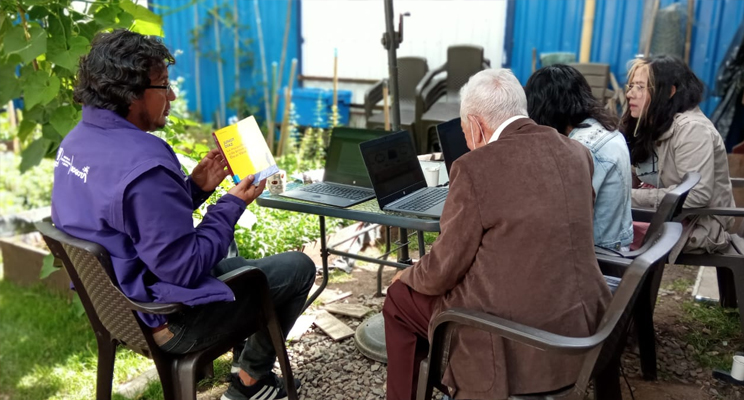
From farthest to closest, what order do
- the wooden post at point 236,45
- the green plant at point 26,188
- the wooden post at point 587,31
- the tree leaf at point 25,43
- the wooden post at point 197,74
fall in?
1. the wooden post at point 197,74
2. the wooden post at point 236,45
3. the wooden post at point 587,31
4. the green plant at point 26,188
5. the tree leaf at point 25,43

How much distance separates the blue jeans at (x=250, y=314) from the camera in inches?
77.6

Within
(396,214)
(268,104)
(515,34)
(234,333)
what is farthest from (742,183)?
(268,104)

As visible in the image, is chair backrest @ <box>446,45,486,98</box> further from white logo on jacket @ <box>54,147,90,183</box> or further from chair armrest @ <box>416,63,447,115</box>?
white logo on jacket @ <box>54,147,90,183</box>

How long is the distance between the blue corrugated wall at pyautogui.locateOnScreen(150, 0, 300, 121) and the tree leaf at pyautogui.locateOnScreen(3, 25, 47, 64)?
5243 millimetres

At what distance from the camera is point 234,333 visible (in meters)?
2.11

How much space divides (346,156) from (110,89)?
1.28 m

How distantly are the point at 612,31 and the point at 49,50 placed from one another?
509cm

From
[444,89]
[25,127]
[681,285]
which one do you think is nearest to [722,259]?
[681,285]

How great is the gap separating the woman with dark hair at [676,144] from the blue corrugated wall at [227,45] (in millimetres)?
5575

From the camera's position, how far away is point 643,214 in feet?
9.20

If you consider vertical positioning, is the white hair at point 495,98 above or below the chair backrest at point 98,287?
above

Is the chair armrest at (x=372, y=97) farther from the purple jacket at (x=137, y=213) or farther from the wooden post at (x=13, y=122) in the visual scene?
the purple jacket at (x=137, y=213)

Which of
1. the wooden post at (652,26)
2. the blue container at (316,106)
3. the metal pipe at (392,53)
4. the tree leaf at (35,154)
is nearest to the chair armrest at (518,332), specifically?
the metal pipe at (392,53)

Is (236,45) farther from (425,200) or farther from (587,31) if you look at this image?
(425,200)
